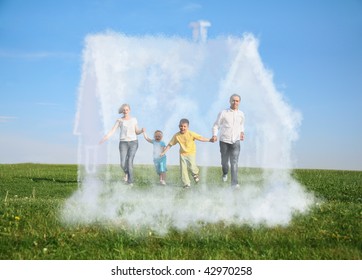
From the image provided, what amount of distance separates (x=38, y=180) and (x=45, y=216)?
9.85 m

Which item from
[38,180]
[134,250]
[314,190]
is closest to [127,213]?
[134,250]

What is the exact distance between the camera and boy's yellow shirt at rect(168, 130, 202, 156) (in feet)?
31.8

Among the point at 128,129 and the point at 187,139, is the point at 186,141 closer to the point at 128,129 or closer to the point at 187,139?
the point at 187,139

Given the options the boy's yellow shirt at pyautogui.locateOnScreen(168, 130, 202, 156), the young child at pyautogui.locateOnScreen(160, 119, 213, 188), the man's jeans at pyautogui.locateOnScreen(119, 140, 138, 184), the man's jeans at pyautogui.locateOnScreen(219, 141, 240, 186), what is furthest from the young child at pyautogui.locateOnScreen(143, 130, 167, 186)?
the man's jeans at pyautogui.locateOnScreen(219, 141, 240, 186)

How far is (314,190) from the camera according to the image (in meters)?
14.2

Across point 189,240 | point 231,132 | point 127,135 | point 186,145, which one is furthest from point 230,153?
point 189,240

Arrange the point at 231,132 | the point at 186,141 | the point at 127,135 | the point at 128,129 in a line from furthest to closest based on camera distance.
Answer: the point at 186,141
the point at 231,132
the point at 127,135
the point at 128,129

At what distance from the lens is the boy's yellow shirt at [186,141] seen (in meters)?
9.70

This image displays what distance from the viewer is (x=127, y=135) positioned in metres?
9.16

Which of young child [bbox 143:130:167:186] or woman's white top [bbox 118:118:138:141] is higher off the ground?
woman's white top [bbox 118:118:138:141]

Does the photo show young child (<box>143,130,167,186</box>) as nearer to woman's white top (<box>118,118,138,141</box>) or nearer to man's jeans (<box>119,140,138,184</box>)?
woman's white top (<box>118,118,138,141</box>)

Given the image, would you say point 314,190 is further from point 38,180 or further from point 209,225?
point 38,180

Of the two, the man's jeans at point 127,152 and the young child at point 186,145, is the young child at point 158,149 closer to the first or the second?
the young child at point 186,145

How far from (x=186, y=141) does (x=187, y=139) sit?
7 cm
